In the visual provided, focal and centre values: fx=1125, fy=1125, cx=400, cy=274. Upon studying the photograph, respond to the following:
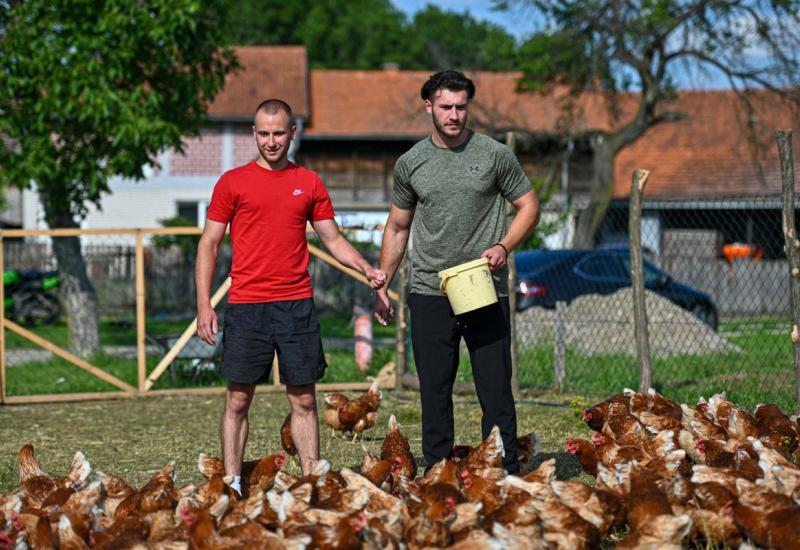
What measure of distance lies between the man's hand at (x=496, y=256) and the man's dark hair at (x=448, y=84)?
0.81m

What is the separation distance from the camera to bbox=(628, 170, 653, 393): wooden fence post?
9953 mm

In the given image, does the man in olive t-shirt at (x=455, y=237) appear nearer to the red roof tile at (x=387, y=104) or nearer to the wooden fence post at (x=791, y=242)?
the wooden fence post at (x=791, y=242)

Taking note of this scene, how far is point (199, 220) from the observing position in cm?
3522

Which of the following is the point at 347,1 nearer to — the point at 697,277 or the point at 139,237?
the point at 697,277

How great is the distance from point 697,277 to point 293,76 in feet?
71.8

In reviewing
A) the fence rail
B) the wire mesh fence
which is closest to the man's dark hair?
the wire mesh fence

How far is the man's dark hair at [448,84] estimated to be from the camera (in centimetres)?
577

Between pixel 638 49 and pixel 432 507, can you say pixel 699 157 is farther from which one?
pixel 432 507

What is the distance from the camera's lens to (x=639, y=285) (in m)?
10.0

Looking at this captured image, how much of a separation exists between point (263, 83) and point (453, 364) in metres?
32.1

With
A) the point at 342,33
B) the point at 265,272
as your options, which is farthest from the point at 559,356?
the point at 342,33

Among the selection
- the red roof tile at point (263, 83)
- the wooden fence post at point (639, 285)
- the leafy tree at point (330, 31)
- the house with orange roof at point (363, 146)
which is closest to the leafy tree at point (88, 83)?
the wooden fence post at point (639, 285)

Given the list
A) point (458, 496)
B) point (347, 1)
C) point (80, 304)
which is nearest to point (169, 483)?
point (458, 496)

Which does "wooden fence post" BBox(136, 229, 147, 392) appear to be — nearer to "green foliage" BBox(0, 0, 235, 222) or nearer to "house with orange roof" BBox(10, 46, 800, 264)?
"green foliage" BBox(0, 0, 235, 222)
